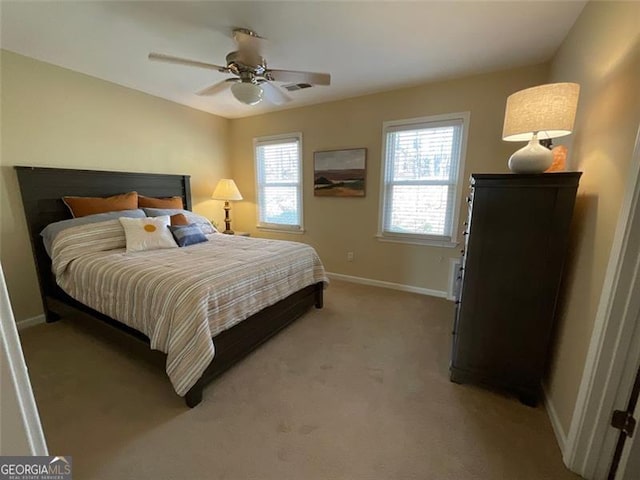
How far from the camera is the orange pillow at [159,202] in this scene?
3203mm

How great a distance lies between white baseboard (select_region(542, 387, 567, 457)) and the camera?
54.0 inches

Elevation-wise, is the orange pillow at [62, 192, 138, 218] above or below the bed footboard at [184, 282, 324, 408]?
above

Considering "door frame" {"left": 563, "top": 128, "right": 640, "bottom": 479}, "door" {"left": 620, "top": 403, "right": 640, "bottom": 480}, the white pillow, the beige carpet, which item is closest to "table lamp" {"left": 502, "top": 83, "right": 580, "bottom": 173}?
"door frame" {"left": 563, "top": 128, "right": 640, "bottom": 479}

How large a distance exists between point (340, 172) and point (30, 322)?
12.0 feet

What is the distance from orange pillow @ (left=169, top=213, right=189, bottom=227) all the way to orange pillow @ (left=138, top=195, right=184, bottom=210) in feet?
1.40

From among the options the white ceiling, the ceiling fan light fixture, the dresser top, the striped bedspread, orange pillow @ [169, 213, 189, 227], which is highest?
the white ceiling

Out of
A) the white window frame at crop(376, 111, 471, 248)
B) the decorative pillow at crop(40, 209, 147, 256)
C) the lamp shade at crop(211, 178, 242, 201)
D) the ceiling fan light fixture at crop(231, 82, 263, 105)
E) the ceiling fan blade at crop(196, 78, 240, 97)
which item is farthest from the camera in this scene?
the lamp shade at crop(211, 178, 242, 201)

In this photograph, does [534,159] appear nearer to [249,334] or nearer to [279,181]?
[249,334]

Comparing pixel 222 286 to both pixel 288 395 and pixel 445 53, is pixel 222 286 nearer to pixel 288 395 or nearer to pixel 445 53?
pixel 288 395

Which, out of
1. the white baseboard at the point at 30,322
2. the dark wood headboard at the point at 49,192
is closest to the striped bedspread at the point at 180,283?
the dark wood headboard at the point at 49,192

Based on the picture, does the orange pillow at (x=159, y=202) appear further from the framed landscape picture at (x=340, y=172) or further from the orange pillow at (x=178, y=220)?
the framed landscape picture at (x=340, y=172)

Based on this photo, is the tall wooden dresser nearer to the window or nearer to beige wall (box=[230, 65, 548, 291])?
beige wall (box=[230, 65, 548, 291])

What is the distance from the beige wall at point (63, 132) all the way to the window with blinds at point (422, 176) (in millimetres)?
2911

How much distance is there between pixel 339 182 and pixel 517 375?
9.09 ft
